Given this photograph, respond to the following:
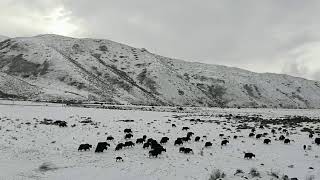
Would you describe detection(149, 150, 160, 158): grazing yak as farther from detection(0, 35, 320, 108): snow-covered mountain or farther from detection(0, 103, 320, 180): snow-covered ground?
detection(0, 35, 320, 108): snow-covered mountain

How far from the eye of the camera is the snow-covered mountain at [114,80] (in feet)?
388

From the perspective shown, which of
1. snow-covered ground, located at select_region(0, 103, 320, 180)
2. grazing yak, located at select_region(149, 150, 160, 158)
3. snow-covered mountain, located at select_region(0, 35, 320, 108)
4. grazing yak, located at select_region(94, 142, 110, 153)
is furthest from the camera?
snow-covered mountain, located at select_region(0, 35, 320, 108)

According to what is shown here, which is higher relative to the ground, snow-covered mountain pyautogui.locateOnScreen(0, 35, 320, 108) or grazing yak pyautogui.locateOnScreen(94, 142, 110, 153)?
snow-covered mountain pyautogui.locateOnScreen(0, 35, 320, 108)

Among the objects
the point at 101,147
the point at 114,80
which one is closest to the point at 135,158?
the point at 101,147

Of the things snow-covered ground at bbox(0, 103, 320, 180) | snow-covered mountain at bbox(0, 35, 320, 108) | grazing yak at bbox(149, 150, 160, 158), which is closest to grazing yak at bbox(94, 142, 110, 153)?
snow-covered ground at bbox(0, 103, 320, 180)

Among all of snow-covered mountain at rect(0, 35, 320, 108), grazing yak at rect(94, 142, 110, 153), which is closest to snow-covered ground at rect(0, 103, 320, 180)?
grazing yak at rect(94, 142, 110, 153)

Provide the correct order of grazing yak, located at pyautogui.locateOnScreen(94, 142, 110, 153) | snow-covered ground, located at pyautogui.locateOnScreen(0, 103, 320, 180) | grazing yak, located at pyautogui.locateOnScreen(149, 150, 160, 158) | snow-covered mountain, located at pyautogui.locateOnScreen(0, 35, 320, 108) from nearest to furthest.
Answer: snow-covered ground, located at pyautogui.locateOnScreen(0, 103, 320, 180)
grazing yak, located at pyautogui.locateOnScreen(149, 150, 160, 158)
grazing yak, located at pyautogui.locateOnScreen(94, 142, 110, 153)
snow-covered mountain, located at pyautogui.locateOnScreen(0, 35, 320, 108)

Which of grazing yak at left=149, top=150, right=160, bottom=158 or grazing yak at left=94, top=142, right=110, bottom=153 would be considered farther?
grazing yak at left=94, top=142, right=110, bottom=153

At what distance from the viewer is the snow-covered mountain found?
11824 centimetres

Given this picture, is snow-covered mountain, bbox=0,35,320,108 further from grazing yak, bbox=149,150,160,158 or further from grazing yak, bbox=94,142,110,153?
grazing yak, bbox=149,150,160,158

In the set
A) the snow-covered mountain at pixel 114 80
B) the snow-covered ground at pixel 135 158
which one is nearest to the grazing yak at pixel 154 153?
the snow-covered ground at pixel 135 158

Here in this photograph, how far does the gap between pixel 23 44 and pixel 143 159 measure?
15462cm

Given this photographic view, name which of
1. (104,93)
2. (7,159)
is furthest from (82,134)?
A: (104,93)

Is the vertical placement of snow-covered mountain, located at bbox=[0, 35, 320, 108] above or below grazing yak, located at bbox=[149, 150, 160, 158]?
above
